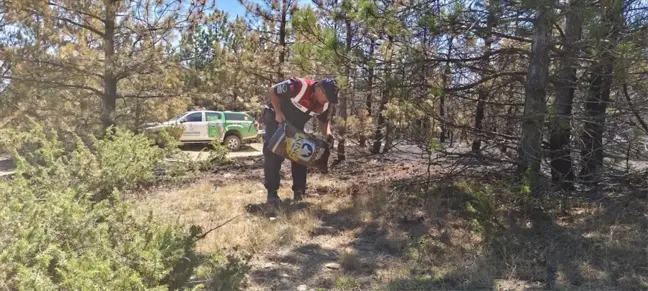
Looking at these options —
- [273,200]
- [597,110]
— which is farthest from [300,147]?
[597,110]

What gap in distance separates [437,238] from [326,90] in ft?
6.84

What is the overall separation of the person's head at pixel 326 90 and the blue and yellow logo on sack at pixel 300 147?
19.6 inches

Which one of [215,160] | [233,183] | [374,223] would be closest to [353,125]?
[233,183]

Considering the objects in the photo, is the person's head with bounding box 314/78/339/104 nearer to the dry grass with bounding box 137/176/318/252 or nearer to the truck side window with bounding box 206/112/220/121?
the dry grass with bounding box 137/176/318/252

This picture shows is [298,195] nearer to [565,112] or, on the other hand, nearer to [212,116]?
[565,112]

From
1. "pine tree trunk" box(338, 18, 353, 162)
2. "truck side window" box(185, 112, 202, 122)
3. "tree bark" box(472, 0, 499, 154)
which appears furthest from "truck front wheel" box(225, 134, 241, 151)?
"tree bark" box(472, 0, 499, 154)

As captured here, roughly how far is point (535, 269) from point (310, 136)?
279 cm

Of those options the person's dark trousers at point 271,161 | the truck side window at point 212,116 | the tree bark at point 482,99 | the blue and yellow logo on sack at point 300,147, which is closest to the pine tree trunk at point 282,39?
the person's dark trousers at point 271,161

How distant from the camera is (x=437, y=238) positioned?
14.0 ft

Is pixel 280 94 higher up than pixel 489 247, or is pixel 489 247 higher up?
pixel 280 94

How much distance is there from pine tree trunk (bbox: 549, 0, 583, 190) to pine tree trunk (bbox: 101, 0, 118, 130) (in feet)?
24.7

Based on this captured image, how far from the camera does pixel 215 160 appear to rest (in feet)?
32.9

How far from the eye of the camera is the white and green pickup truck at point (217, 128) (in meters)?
16.7

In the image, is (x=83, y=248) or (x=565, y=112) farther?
(x=565, y=112)
